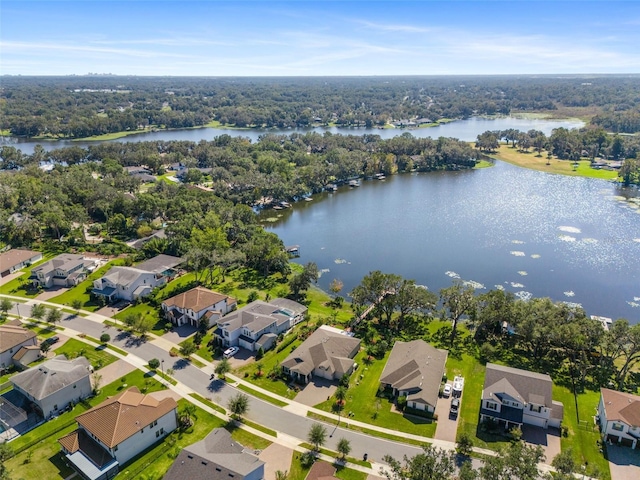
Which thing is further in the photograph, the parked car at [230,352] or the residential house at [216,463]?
the parked car at [230,352]

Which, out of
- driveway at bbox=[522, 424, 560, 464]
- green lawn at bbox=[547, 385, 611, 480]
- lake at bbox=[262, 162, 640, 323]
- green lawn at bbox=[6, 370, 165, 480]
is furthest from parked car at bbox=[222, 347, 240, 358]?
green lawn at bbox=[547, 385, 611, 480]

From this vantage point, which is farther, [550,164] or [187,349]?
[550,164]

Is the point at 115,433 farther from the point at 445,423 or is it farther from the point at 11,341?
the point at 445,423

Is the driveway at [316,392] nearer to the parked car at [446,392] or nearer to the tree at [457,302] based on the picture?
the parked car at [446,392]

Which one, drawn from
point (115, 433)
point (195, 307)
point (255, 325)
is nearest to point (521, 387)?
point (255, 325)

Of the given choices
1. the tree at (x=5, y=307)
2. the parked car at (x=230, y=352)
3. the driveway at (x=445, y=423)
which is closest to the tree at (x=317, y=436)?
the driveway at (x=445, y=423)
